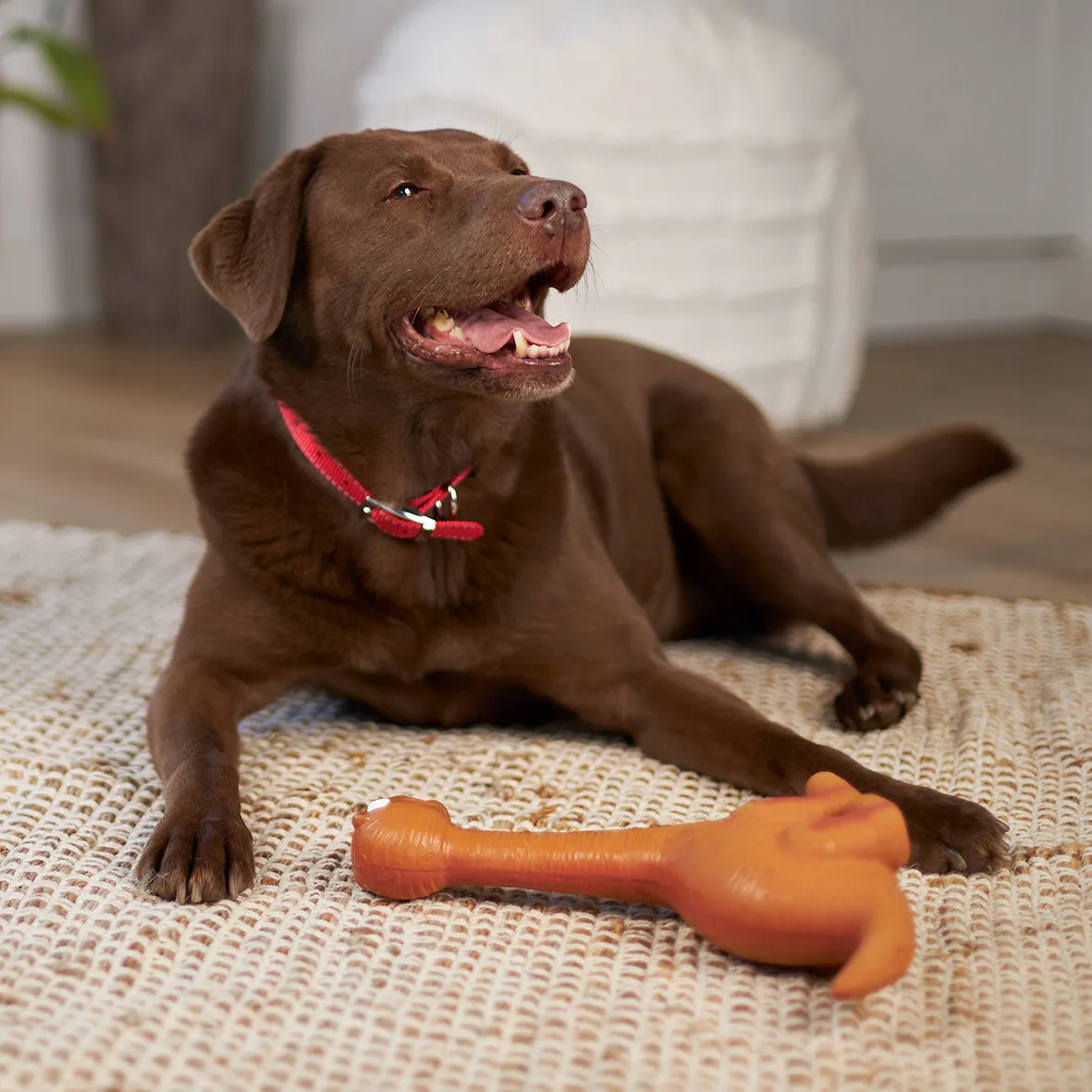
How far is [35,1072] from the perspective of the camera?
44.3 inches

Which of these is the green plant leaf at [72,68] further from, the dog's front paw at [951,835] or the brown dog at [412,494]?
the dog's front paw at [951,835]

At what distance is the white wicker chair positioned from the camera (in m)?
3.55

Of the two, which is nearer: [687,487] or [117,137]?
[687,487]

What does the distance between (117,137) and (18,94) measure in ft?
2.54

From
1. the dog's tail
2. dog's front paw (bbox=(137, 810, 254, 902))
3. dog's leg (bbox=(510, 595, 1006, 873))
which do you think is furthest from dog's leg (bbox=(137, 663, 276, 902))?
the dog's tail

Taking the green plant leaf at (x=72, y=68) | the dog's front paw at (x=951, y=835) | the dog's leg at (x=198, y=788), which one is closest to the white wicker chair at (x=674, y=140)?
the green plant leaf at (x=72, y=68)

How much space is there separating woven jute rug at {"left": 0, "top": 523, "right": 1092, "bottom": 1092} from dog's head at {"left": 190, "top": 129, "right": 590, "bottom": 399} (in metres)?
0.49

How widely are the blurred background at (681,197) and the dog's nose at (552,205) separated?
1.20 meters

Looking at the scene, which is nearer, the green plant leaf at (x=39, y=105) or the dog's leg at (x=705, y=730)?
the dog's leg at (x=705, y=730)

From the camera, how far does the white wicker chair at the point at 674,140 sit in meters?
3.55

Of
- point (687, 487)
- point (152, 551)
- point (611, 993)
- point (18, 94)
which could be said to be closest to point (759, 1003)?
point (611, 993)

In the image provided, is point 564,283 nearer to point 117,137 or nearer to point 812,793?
point 812,793

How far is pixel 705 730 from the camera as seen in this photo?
1.78 m

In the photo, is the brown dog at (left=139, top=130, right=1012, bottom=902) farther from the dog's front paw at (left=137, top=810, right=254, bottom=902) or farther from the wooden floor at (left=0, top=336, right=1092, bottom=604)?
the wooden floor at (left=0, top=336, right=1092, bottom=604)
